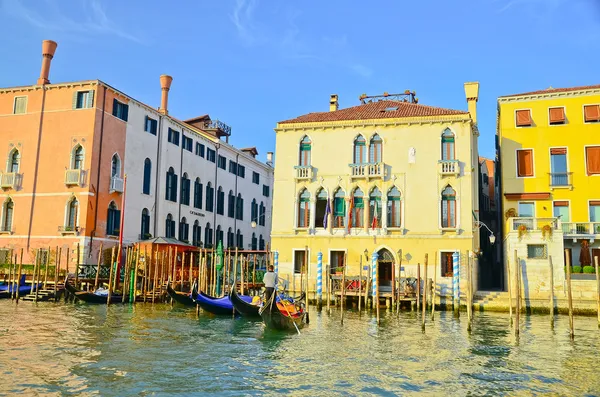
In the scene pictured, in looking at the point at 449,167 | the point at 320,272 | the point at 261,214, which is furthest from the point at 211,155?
the point at 449,167

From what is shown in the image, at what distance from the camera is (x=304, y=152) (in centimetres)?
2525

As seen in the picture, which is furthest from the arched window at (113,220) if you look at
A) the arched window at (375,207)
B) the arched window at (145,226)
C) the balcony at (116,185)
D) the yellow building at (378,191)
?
the arched window at (375,207)

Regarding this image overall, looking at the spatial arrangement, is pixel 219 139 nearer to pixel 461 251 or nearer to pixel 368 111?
pixel 368 111

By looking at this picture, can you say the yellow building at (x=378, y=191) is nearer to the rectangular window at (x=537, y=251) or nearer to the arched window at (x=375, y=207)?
the arched window at (x=375, y=207)

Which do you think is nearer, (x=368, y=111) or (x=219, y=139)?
(x=368, y=111)

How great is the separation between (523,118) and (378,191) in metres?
7.31

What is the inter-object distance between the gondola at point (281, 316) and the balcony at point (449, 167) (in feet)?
35.0

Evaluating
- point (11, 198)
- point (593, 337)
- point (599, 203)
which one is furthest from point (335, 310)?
point (11, 198)

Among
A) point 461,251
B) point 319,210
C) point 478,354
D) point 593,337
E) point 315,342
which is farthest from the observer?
point 319,210

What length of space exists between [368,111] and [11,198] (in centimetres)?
1660

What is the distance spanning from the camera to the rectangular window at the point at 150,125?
2848cm

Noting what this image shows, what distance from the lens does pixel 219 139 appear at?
1375 inches

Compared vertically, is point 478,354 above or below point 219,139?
below

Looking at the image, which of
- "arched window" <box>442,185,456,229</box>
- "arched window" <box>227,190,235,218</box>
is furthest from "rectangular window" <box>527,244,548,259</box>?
"arched window" <box>227,190,235,218</box>
